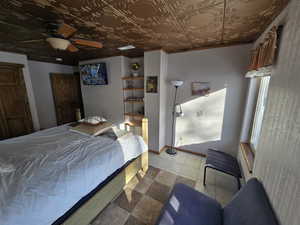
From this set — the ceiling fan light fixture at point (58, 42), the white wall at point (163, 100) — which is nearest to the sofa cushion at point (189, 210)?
the white wall at point (163, 100)

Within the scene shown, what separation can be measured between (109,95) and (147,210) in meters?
2.84

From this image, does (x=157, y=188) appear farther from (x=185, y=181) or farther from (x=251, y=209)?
(x=251, y=209)

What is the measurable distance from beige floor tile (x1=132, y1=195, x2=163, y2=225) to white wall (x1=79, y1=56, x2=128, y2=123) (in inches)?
84.2

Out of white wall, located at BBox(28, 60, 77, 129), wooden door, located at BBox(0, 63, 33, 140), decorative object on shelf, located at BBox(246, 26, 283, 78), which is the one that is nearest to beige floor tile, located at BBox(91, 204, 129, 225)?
decorative object on shelf, located at BBox(246, 26, 283, 78)

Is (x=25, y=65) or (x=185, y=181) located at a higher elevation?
(x=25, y=65)

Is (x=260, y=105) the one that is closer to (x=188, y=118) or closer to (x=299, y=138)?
(x=188, y=118)

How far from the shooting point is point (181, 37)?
204cm

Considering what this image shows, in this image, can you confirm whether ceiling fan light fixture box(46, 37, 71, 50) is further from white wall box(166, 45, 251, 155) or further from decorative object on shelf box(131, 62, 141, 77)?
white wall box(166, 45, 251, 155)

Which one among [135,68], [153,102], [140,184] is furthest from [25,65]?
[140,184]

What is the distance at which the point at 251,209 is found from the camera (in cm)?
97

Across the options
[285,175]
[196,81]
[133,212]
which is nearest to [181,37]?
[196,81]

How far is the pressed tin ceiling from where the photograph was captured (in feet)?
3.95

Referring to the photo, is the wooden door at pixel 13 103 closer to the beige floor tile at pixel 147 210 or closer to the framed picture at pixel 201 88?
the beige floor tile at pixel 147 210

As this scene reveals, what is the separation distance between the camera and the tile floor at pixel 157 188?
61.6 inches
